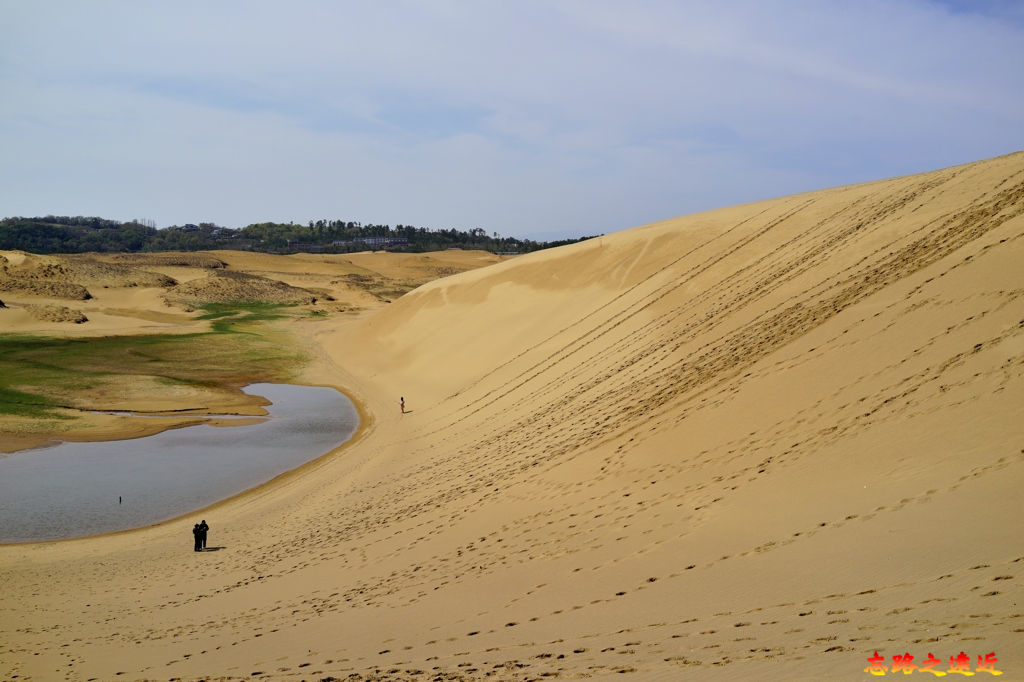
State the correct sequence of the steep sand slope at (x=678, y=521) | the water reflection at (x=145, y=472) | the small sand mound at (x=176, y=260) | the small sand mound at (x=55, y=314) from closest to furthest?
the steep sand slope at (x=678, y=521) < the water reflection at (x=145, y=472) < the small sand mound at (x=55, y=314) < the small sand mound at (x=176, y=260)

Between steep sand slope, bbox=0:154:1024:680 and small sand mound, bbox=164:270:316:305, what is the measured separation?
212 ft

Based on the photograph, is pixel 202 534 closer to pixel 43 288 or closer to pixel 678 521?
pixel 678 521

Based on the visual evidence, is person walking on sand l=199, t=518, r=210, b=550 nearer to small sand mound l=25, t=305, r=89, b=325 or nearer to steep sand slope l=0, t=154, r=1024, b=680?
steep sand slope l=0, t=154, r=1024, b=680

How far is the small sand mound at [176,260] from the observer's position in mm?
113250

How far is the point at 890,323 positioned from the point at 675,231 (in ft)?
80.4

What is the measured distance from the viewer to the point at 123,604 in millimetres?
14438

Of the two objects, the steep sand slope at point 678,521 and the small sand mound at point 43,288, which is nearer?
the steep sand slope at point 678,521

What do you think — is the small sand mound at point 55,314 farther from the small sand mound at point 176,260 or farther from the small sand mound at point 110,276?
the small sand mound at point 176,260

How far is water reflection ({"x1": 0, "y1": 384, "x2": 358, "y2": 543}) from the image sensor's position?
2056 centimetres

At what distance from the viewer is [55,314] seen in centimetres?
6159

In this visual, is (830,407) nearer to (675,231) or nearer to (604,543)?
(604,543)

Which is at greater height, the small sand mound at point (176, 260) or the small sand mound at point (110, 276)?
the small sand mound at point (176, 260)

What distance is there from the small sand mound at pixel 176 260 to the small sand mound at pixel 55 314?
4935 cm

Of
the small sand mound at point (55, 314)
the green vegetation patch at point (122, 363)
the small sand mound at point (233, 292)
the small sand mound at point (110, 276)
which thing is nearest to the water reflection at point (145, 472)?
the green vegetation patch at point (122, 363)
